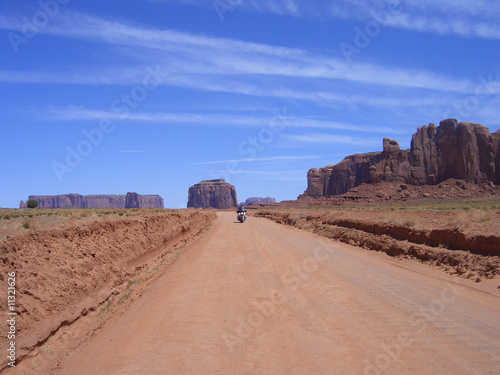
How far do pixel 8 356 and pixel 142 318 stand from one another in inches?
103

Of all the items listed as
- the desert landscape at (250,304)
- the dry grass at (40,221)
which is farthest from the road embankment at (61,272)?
the dry grass at (40,221)

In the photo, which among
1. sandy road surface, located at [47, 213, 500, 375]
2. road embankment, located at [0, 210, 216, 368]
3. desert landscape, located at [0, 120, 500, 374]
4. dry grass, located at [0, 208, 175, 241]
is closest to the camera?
sandy road surface, located at [47, 213, 500, 375]

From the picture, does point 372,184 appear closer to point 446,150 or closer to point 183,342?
point 446,150

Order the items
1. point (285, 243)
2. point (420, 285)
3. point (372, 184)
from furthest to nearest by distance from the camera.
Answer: point (372, 184), point (285, 243), point (420, 285)

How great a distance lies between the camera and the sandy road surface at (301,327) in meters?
5.74

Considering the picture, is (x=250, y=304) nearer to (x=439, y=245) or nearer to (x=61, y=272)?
(x=61, y=272)

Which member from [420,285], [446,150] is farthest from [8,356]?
[446,150]

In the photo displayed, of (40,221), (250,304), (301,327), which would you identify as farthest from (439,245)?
(40,221)

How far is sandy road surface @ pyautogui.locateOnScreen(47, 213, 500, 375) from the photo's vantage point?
5738 mm

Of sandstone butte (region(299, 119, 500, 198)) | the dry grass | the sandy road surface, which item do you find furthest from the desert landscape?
sandstone butte (region(299, 119, 500, 198))

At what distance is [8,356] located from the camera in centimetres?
642

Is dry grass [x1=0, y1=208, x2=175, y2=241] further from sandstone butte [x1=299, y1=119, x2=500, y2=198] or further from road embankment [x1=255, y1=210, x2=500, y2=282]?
sandstone butte [x1=299, y1=119, x2=500, y2=198]

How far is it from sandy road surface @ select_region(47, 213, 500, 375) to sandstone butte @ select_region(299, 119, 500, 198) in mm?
95493


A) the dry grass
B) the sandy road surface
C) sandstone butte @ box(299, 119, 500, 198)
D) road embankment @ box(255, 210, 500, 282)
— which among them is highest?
sandstone butte @ box(299, 119, 500, 198)
